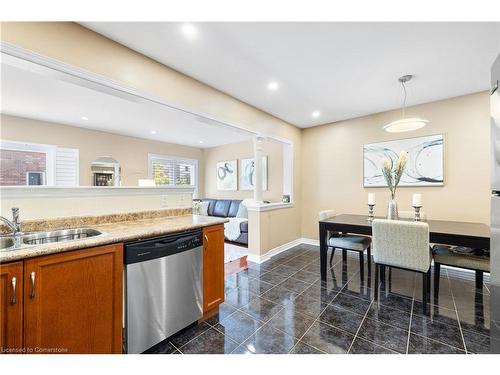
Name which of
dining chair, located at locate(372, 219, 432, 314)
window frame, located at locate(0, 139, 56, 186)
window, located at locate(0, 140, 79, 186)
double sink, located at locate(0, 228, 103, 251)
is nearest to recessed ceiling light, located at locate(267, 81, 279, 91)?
dining chair, located at locate(372, 219, 432, 314)

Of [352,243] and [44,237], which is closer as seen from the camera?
[44,237]

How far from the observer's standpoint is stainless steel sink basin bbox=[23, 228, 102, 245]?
1.45m

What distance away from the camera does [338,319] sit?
200 centimetres

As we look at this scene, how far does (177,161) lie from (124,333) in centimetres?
547

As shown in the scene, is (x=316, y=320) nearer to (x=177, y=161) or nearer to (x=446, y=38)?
(x=446, y=38)

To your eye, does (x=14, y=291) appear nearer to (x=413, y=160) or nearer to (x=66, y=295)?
(x=66, y=295)

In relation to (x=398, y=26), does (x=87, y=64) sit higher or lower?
lower

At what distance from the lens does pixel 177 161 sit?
6453mm

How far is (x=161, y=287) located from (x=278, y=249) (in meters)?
2.77

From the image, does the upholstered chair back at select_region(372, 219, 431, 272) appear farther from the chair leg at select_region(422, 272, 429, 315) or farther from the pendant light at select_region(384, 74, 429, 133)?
the pendant light at select_region(384, 74, 429, 133)

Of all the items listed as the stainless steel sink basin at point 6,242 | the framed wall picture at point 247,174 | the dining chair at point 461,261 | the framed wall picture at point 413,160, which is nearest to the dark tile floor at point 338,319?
the dining chair at point 461,261

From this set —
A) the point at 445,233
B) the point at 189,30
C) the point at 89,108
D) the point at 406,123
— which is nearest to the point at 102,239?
the point at 189,30
